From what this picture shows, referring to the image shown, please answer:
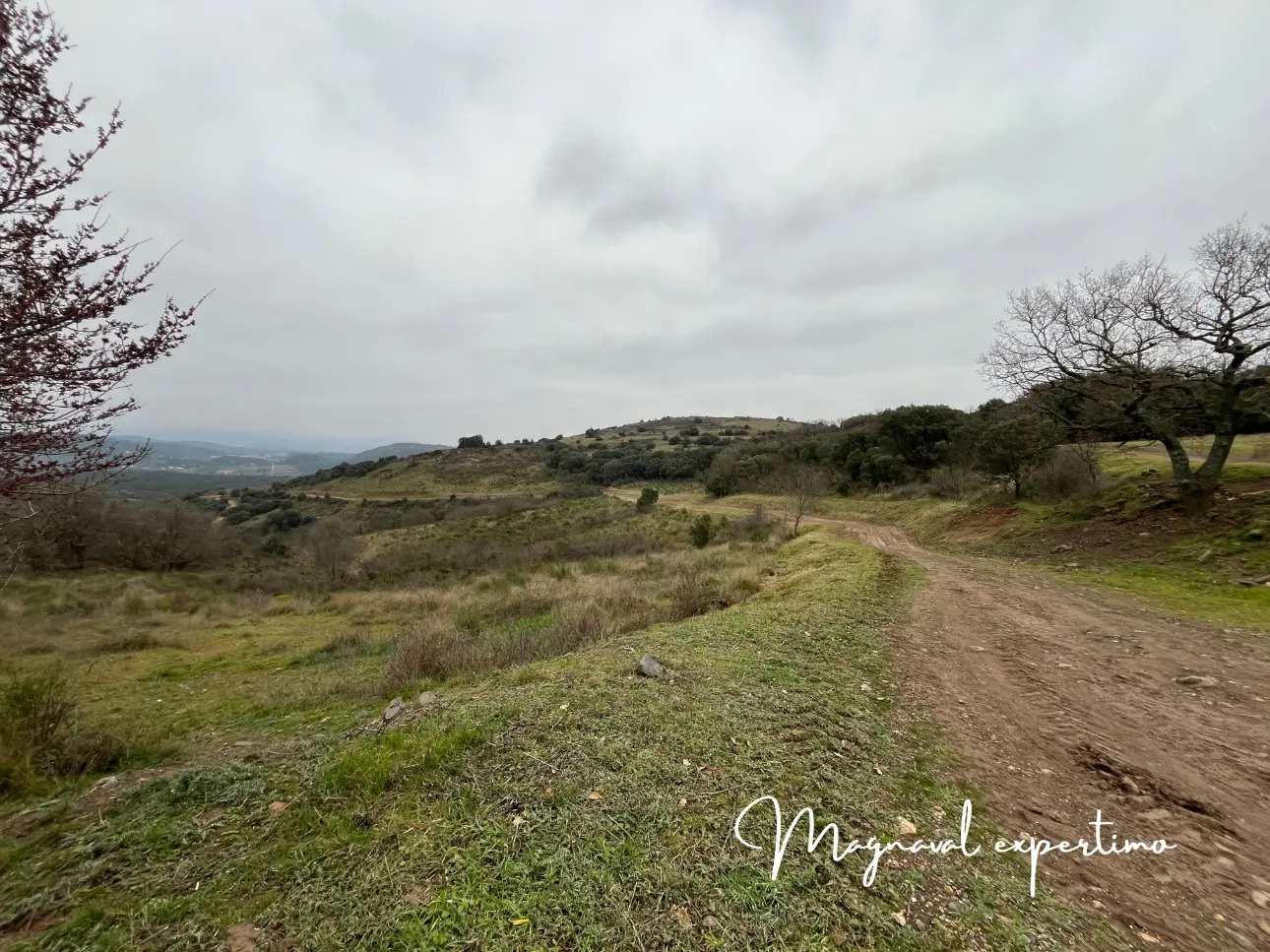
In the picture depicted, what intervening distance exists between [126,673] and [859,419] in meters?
63.8

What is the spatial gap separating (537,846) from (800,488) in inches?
1020

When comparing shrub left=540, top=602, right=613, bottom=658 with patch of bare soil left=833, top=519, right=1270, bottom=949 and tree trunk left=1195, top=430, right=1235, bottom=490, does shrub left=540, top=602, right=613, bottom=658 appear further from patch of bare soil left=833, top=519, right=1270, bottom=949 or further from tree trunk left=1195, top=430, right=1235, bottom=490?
tree trunk left=1195, top=430, right=1235, bottom=490

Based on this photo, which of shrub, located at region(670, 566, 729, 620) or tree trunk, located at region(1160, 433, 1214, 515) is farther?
tree trunk, located at region(1160, 433, 1214, 515)

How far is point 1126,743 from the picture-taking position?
15.1ft

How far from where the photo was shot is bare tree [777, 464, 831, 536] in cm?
2723

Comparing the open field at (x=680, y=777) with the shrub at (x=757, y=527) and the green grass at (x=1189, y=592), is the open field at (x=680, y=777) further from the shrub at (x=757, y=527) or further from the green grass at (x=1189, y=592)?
the shrub at (x=757, y=527)

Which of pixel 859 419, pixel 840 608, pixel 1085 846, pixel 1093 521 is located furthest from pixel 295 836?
pixel 859 419

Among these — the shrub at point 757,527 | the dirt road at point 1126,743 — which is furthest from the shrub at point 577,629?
the shrub at point 757,527

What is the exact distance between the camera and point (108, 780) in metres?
4.09

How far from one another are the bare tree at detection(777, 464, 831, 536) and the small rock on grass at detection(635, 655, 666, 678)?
18304mm

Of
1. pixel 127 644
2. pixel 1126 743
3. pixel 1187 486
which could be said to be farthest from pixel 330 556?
pixel 1187 486

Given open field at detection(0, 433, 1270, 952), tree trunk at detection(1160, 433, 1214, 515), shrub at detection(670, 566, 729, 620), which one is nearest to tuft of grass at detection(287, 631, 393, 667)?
open field at detection(0, 433, 1270, 952)

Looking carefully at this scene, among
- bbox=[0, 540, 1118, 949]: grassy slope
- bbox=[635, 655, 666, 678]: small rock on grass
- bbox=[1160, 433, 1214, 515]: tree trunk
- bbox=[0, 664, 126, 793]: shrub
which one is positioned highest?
bbox=[1160, 433, 1214, 515]: tree trunk

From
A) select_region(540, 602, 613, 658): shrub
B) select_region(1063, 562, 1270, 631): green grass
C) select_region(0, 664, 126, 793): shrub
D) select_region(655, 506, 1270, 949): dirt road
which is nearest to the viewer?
select_region(655, 506, 1270, 949): dirt road
